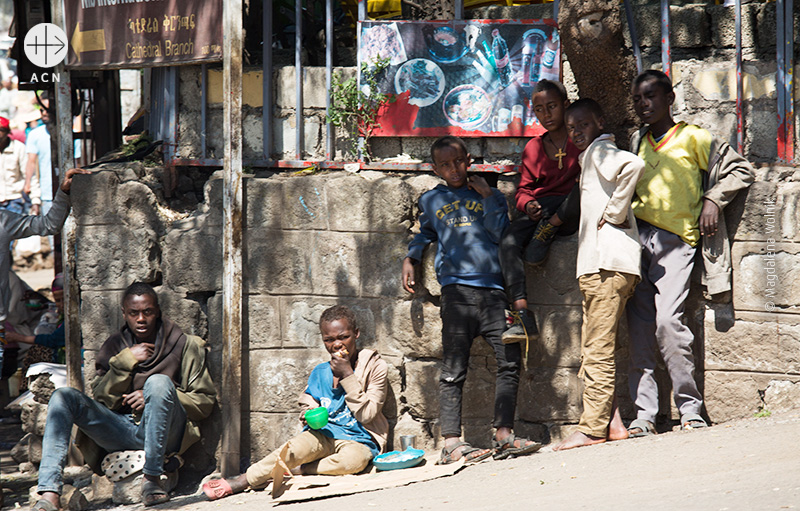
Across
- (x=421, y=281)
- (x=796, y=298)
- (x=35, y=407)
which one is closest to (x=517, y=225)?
(x=421, y=281)

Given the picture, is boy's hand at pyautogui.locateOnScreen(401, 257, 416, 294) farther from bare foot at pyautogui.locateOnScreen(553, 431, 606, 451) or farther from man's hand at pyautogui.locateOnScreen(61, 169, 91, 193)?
man's hand at pyautogui.locateOnScreen(61, 169, 91, 193)

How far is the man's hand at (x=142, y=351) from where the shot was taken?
17.2 feet

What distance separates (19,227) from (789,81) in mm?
4987

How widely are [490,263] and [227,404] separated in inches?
73.9

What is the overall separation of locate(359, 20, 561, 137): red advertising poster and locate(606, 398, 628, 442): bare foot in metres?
1.75

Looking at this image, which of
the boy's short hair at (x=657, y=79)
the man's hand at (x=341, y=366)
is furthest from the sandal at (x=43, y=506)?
the boy's short hair at (x=657, y=79)

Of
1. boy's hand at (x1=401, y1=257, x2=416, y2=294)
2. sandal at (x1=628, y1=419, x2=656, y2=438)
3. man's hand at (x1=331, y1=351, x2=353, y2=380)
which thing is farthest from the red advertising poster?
sandal at (x1=628, y1=419, x2=656, y2=438)

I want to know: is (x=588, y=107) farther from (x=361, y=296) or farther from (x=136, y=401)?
(x=136, y=401)

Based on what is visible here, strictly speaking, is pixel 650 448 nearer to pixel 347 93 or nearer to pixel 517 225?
pixel 517 225

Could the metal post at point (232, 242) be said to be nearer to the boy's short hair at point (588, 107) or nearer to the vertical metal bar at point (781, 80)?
the boy's short hair at point (588, 107)

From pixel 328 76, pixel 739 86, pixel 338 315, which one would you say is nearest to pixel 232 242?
pixel 338 315

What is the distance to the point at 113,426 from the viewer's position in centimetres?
516

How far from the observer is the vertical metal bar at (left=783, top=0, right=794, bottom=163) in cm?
502

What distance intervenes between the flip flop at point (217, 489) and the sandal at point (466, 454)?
1.26 metres
